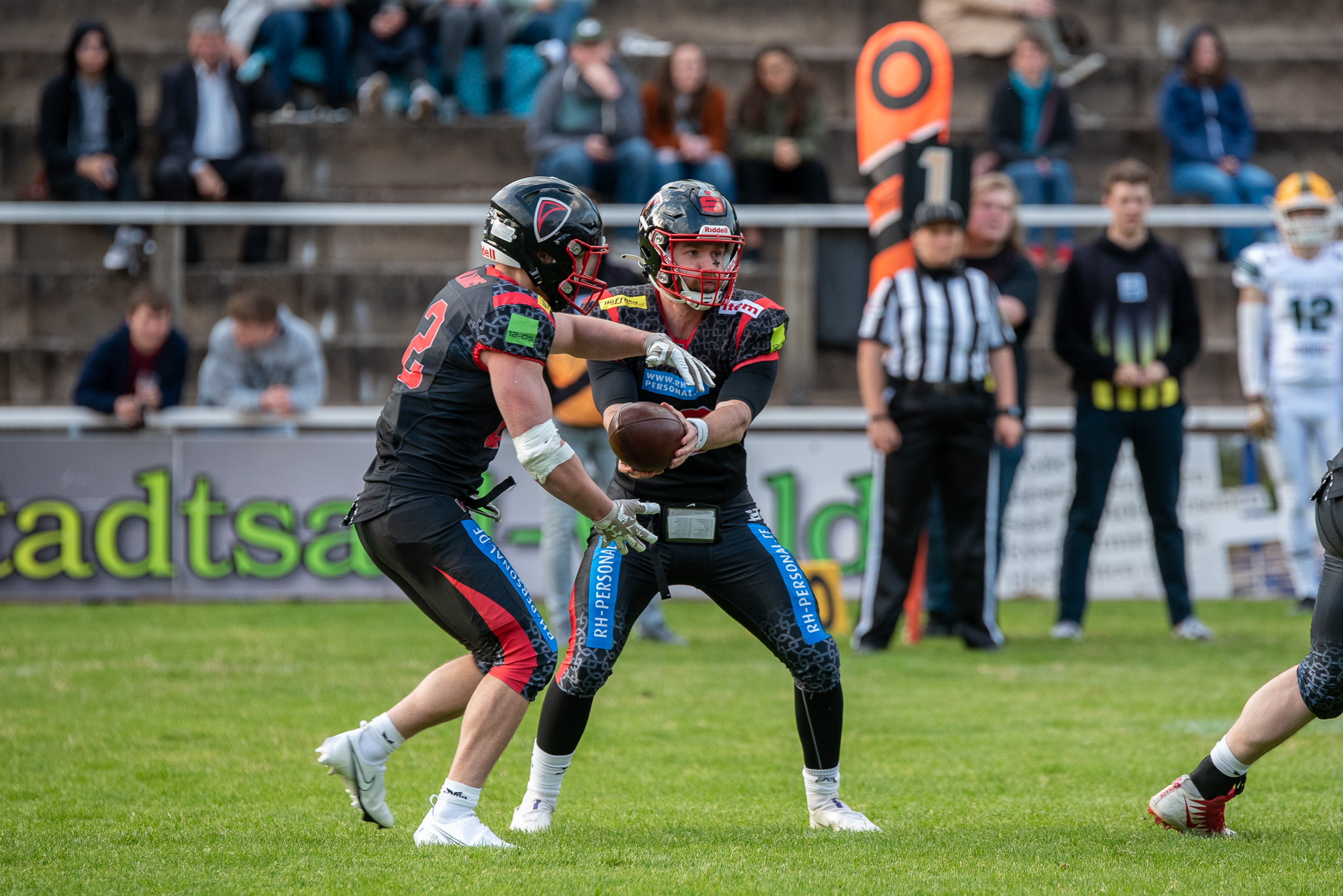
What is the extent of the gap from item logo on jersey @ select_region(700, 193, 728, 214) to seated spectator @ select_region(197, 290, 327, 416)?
245 inches

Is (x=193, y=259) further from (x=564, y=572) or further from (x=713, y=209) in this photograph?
(x=713, y=209)

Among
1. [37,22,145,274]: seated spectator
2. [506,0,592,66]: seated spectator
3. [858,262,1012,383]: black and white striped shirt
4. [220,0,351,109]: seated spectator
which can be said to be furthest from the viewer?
[506,0,592,66]: seated spectator

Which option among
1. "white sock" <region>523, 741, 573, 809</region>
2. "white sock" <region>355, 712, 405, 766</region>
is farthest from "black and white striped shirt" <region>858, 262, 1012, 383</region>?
"white sock" <region>355, 712, 405, 766</region>

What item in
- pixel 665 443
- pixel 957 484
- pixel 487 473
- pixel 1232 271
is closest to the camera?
pixel 665 443

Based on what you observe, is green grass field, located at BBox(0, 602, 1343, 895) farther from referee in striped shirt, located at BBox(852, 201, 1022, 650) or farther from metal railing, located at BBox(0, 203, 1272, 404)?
metal railing, located at BBox(0, 203, 1272, 404)

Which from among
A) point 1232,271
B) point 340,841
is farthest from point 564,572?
point 1232,271

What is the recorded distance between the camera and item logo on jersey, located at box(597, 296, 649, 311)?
5047 mm

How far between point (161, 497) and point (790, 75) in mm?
5849

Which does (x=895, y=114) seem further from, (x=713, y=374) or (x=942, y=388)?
(x=713, y=374)

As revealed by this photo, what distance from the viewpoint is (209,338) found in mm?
12117

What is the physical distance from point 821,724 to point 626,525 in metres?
0.94

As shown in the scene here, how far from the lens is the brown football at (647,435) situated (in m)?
4.61

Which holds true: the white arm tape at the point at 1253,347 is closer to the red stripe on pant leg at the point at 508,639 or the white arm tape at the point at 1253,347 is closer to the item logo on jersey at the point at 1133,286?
the item logo on jersey at the point at 1133,286

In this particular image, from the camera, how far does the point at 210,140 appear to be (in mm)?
12469
